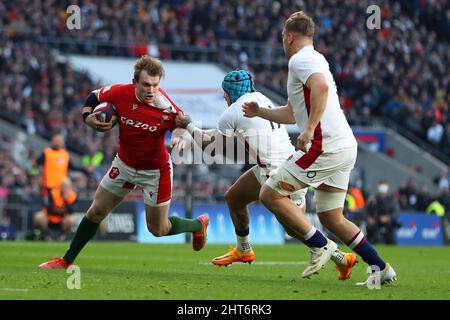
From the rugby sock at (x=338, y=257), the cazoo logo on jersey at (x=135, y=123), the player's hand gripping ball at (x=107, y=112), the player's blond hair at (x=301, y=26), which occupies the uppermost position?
the player's blond hair at (x=301, y=26)

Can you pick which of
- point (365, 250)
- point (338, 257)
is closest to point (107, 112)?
point (338, 257)

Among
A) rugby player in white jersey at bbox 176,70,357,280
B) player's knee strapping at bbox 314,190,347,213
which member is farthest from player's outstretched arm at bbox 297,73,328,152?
rugby player in white jersey at bbox 176,70,357,280

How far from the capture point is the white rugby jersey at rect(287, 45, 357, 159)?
31.9ft

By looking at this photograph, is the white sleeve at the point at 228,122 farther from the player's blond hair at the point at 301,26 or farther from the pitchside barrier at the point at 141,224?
the pitchside barrier at the point at 141,224

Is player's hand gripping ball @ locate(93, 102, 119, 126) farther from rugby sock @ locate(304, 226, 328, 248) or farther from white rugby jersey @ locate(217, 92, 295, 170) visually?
rugby sock @ locate(304, 226, 328, 248)

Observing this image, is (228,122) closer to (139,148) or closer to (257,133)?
(257,133)

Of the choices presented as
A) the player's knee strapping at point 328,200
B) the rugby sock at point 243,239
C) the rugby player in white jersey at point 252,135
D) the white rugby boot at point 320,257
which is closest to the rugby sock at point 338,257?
the white rugby boot at point 320,257

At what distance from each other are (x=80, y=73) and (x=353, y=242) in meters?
24.1

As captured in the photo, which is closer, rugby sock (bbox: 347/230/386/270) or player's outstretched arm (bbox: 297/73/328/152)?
player's outstretched arm (bbox: 297/73/328/152)

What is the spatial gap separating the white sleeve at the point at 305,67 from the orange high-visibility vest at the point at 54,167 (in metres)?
12.9

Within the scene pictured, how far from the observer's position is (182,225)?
12.2m

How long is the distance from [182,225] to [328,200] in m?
2.65

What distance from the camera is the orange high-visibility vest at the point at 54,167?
72.1 feet
